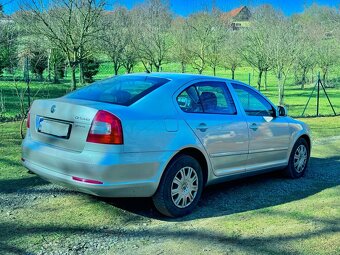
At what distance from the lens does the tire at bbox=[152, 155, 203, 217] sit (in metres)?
4.54

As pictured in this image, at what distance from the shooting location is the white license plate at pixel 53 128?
4.38 metres

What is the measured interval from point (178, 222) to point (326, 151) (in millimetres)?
5837

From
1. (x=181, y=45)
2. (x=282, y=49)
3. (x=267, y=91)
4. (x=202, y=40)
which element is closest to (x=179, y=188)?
(x=282, y=49)

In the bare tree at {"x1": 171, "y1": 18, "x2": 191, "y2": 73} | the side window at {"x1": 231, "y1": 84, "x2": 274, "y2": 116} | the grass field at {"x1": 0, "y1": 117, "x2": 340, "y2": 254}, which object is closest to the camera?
the grass field at {"x1": 0, "y1": 117, "x2": 340, "y2": 254}

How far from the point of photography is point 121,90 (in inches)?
193

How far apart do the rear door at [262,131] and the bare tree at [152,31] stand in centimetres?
2868

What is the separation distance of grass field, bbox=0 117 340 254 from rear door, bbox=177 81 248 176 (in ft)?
1.84

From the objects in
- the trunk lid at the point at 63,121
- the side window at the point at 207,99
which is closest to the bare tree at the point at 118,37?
A: the side window at the point at 207,99

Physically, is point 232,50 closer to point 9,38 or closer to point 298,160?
point 9,38

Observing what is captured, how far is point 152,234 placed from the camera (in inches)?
167

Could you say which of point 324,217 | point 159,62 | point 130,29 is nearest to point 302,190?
point 324,217

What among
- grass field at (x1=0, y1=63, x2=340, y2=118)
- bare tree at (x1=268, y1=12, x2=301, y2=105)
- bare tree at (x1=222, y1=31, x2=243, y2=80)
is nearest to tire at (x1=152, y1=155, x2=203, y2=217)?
grass field at (x1=0, y1=63, x2=340, y2=118)

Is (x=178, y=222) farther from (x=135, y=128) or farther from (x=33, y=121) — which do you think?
(x=33, y=121)

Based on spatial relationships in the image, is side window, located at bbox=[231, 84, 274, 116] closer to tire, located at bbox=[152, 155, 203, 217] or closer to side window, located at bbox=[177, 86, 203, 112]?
side window, located at bbox=[177, 86, 203, 112]
